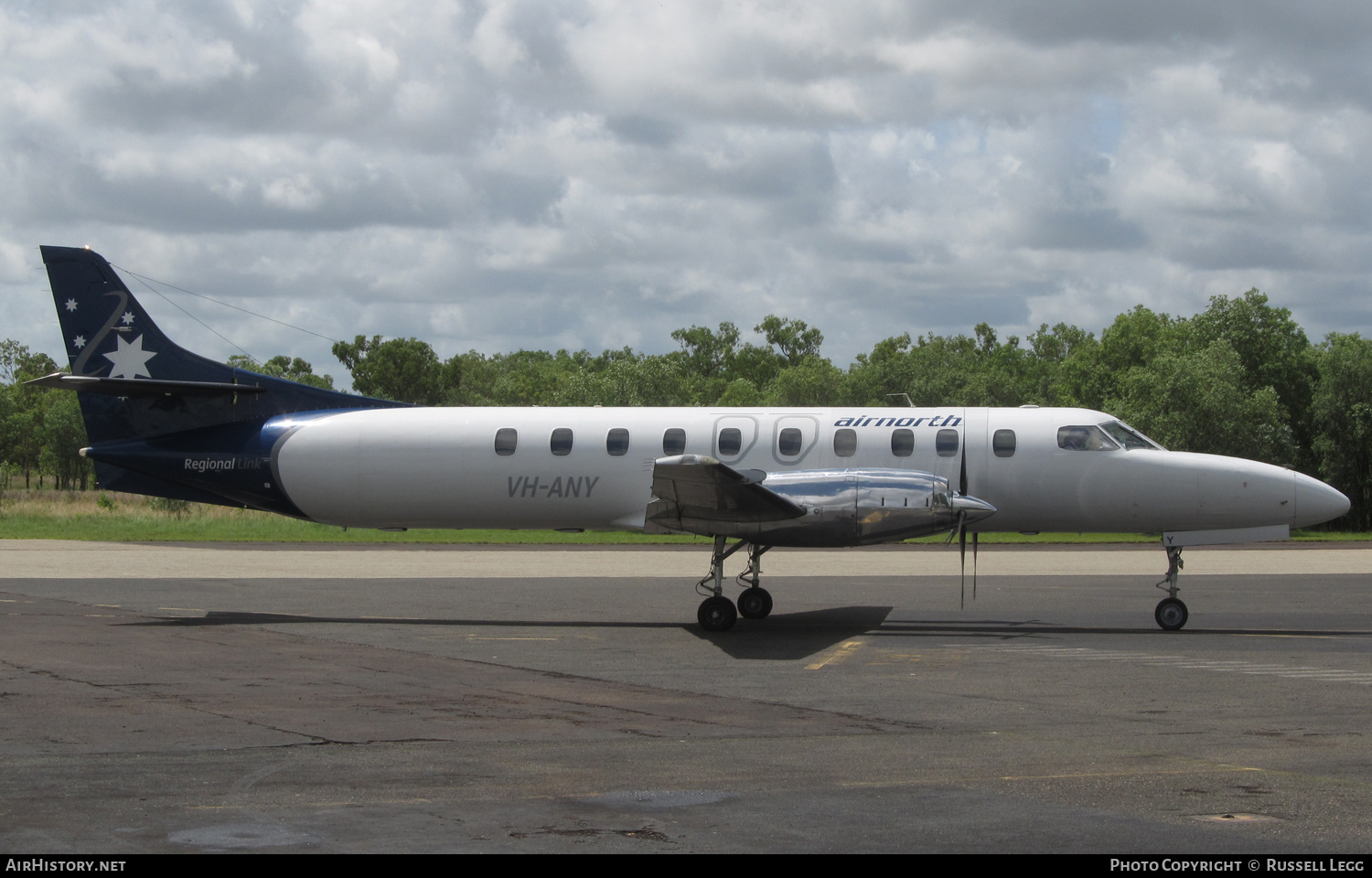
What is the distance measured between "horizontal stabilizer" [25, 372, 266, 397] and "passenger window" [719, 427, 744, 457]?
7943 millimetres

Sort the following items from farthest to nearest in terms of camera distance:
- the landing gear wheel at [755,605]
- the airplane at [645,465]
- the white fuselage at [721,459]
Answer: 1. the landing gear wheel at [755,605]
2. the white fuselage at [721,459]
3. the airplane at [645,465]

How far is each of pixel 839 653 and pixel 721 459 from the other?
450 cm

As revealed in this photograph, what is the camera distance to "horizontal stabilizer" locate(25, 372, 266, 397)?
814 inches

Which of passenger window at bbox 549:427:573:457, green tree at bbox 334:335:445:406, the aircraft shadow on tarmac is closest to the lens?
the aircraft shadow on tarmac

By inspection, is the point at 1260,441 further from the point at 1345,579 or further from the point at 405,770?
the point at 405,770

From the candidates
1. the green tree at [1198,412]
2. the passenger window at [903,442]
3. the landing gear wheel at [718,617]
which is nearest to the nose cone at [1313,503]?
the passenger window at [903,442]

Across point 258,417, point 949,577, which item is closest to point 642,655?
point 258,417

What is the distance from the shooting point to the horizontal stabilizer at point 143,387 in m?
20.7

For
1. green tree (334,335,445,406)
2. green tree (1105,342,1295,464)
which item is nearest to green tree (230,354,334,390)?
green tree (334,335,445,406)

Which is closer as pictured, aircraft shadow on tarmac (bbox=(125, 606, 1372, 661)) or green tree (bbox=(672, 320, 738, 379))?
aircraft shadow on tarmac (bbox=(125, 606, 1372, 661))

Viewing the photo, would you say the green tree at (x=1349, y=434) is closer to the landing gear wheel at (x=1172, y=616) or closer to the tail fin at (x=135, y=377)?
the landing gear wheel at (x=1172, y=616)

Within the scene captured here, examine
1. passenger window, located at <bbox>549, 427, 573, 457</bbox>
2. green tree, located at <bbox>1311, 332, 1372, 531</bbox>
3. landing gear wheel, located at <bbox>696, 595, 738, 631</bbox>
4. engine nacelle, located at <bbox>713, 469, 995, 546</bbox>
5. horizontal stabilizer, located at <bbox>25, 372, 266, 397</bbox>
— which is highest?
green tree, located at <bbox>1311, 332, 1372, 531</bbox>

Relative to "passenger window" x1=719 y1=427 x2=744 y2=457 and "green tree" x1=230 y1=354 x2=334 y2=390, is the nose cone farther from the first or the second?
"green tree" x1=230 y1=354 x2=334 y2=390

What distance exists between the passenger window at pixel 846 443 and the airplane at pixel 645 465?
3cm
